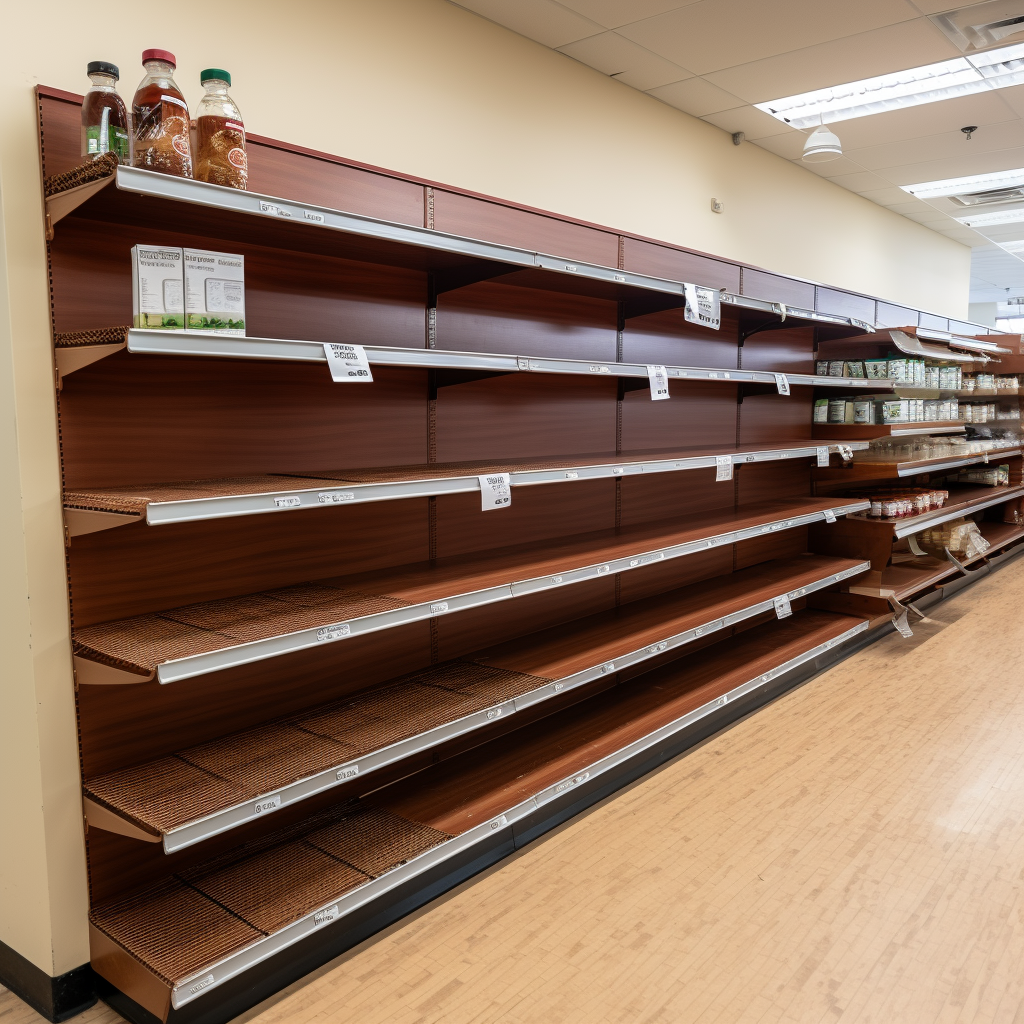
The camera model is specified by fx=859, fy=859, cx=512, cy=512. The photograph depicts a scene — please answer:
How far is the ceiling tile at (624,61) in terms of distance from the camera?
3617mm

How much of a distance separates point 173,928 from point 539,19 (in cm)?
334

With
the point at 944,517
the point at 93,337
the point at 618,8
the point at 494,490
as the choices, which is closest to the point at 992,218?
the point at 944,517

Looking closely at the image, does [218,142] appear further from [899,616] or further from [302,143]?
[899,616]

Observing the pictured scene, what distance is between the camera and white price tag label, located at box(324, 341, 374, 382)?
1934 millimetres

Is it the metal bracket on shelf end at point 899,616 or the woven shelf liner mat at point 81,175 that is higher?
the woven shelf liner mat at point 81,175

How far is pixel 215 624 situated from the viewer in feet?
6.50

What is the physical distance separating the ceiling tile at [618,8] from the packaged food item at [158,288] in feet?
7.04

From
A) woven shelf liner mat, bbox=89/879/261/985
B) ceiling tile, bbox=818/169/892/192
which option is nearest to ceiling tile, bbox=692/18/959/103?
ceiling tile, bbox=818/169/892/192

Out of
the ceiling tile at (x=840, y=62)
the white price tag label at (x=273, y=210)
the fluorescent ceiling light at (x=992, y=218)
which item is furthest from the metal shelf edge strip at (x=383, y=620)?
the fluorescent ceiling light at (x=992, y=218)

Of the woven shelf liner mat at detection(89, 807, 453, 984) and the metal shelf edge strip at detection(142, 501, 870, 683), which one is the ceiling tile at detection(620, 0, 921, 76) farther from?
the woven shelf liner mat at detection(89, 807, 453, 984)

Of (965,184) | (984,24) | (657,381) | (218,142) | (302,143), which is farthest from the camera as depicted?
(965,184)

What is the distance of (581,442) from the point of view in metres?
3.39

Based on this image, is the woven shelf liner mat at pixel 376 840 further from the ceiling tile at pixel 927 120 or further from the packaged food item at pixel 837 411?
the ceiling tile at pixel 927 120

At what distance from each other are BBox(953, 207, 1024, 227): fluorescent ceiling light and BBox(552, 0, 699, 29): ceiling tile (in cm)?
498
